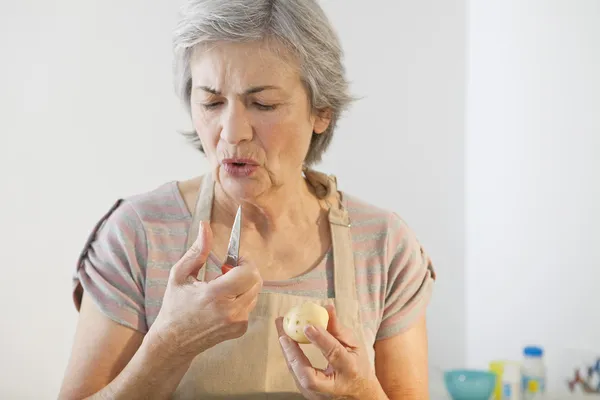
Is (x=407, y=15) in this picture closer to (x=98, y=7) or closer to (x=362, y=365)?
(x=98, y=7)

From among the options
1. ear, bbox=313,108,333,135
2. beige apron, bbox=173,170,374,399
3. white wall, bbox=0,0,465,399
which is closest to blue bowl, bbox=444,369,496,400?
white wall, bbox=0,0,465,399

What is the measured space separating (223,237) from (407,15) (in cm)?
178

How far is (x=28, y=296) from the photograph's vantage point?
238cm

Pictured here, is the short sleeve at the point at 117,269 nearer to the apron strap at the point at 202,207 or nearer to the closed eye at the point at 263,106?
the apron strap at the point at 202,207

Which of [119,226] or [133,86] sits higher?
[133,86]

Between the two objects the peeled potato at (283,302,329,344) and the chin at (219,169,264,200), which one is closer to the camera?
the peeled potato at (283,302,329,344)

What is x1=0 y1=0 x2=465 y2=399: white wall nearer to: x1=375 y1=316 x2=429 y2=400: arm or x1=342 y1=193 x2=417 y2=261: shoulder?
x1=342 y1=193 x2=417 y2=261: shoulder

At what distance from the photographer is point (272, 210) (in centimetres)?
144

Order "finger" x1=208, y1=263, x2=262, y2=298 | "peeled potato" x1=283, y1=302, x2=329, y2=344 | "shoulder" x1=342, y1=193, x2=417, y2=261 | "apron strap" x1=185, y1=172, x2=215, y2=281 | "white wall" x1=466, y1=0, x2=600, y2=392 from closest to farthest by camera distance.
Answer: "finger" x1=208, y1=263, x2=262, y2=298 < "peeled potato" x1=283, y1=302, x2=329, y2=344 < "apron strap" x1=185, y1=172, x2=215, y2=281 < "shoulder" x1=342, y1=193, x2=417, y2=261 < "white wall" x1=466, y1=0, x2=600, y2=392

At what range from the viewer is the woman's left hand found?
1099 mm

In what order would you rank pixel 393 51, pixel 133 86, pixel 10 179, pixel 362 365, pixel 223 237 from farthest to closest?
pixel 393 51 → pixel 133 86 → pixel 10 179 → pixel 223 237 → pixel 362 365

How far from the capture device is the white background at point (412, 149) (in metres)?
2.32

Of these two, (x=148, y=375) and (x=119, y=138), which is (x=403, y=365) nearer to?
(x=148, y=375)

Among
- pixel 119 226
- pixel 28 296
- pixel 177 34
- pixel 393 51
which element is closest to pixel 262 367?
pixel 119 226
